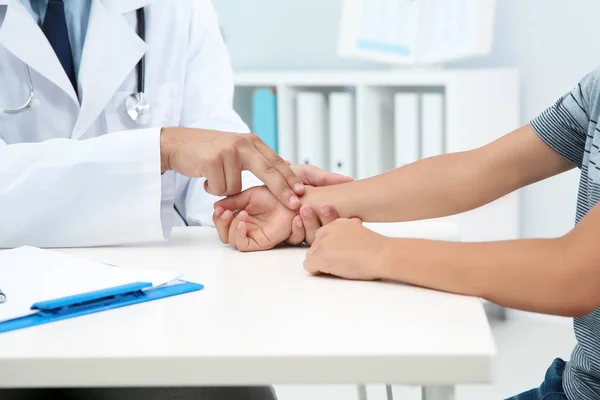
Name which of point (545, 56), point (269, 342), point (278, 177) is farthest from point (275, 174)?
point (545, 56)

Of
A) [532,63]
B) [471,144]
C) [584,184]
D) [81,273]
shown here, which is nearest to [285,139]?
[471,144]

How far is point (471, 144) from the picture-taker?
107 inches

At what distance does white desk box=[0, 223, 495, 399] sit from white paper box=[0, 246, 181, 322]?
0.05 meters

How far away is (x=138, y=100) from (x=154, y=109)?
0.05 metres

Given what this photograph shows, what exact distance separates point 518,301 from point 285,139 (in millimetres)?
2258

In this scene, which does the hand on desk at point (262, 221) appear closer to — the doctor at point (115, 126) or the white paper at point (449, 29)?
the doctor at point (115, 126)

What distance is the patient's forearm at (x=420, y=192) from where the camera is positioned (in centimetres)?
120

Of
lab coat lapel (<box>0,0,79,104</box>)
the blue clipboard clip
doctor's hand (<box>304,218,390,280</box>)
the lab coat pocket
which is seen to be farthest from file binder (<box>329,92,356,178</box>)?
the blue clipboard clip

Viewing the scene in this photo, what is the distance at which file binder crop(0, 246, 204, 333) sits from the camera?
0.76m

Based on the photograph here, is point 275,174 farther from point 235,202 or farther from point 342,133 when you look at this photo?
point 342,133

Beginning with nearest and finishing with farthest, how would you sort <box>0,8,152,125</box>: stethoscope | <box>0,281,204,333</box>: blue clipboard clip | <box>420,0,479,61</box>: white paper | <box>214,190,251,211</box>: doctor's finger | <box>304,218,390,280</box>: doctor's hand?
1. <box>0,281,204,333</box>: blue clipboard clip
2. <box>304,218,390,280</box>: doctor's hand
3. <box>214,190,251,211</box>: doctor's finger
4. <box>0,8,152,125</box>: stethoscope
5. <box>420,0,479,61</box>: white paper

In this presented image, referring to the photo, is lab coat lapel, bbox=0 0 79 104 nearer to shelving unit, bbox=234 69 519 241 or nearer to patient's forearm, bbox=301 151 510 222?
patient's forearm, bbox=301 151 510 222

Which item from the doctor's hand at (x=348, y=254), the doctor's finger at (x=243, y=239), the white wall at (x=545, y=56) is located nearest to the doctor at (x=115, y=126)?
the doctor's finger at (x=243, y=239)

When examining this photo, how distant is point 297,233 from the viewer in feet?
3.76
